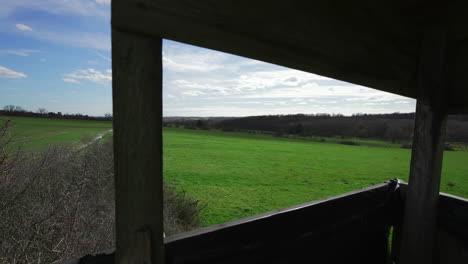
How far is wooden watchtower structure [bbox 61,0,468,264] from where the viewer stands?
67cm

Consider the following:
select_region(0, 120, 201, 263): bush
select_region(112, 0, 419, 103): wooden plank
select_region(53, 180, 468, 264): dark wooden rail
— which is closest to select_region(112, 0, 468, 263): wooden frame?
select_region(112, 0, 419, 103): wooden plank

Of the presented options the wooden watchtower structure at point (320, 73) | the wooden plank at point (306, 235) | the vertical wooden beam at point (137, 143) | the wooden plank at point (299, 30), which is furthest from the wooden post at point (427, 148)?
the vertical wooden beam at point (137, 143)

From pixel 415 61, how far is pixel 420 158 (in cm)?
64

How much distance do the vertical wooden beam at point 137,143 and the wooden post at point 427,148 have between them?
63.5 inches

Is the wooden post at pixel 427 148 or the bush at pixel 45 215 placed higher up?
the wooden post at pixel 427 148

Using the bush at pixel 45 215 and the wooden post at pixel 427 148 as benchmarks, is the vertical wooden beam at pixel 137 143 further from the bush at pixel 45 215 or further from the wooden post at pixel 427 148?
the bush at pixel 45 215

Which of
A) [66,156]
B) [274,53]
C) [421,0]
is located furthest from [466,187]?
[66,156]

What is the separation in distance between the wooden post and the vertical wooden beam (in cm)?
161

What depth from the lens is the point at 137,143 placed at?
70 centimetres

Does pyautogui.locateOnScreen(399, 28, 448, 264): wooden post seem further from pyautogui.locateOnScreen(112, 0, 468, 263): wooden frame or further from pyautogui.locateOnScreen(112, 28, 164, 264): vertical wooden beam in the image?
pyautogui.locateOnScreen(112, 28, 164, 264): vertical wooden beam

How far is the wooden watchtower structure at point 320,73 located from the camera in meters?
0.67

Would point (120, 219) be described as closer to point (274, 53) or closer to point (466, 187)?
point (274, 53)

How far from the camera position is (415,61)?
1480mm

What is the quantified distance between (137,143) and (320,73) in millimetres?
879
